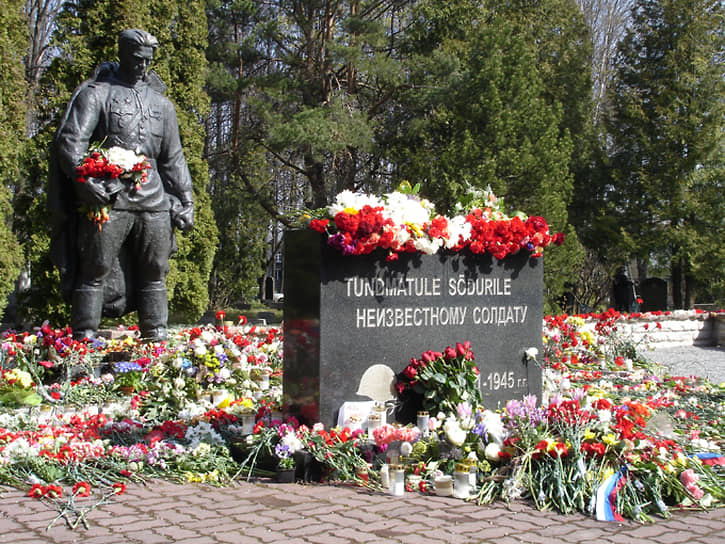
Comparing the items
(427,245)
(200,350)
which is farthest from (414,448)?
(200,350)

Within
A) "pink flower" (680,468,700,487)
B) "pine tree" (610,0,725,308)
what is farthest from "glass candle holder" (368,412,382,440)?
"pine tree" (610,0,725,308)

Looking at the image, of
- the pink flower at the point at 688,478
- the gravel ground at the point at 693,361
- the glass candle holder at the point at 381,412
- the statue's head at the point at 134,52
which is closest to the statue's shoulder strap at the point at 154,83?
the statue's head at the point at 134,52

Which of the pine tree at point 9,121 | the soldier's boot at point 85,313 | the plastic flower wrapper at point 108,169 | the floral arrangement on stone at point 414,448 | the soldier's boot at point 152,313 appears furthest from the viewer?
the pine tree at point 9,121

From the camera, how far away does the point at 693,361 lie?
34.3ft

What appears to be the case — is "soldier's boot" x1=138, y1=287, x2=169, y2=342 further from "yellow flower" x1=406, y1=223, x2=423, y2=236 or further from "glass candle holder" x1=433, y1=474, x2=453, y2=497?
"glass candle holder" x1=433, y1=474, x2=453, y2=497

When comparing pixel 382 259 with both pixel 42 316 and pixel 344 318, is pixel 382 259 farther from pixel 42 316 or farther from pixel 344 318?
pixel 42 316

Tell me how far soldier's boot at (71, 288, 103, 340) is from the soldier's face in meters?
1.86

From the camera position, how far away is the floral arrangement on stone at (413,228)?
4531 mm

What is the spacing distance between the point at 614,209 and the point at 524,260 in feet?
53.5

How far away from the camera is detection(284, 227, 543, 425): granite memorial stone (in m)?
4.56

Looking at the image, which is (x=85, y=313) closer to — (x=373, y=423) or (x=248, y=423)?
(x=248, y=423)

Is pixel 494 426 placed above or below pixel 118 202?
below

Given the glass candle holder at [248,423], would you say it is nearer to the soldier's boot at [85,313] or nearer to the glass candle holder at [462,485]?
the glass candle holder at [462,485]

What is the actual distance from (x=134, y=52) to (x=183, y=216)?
4.78 feet
